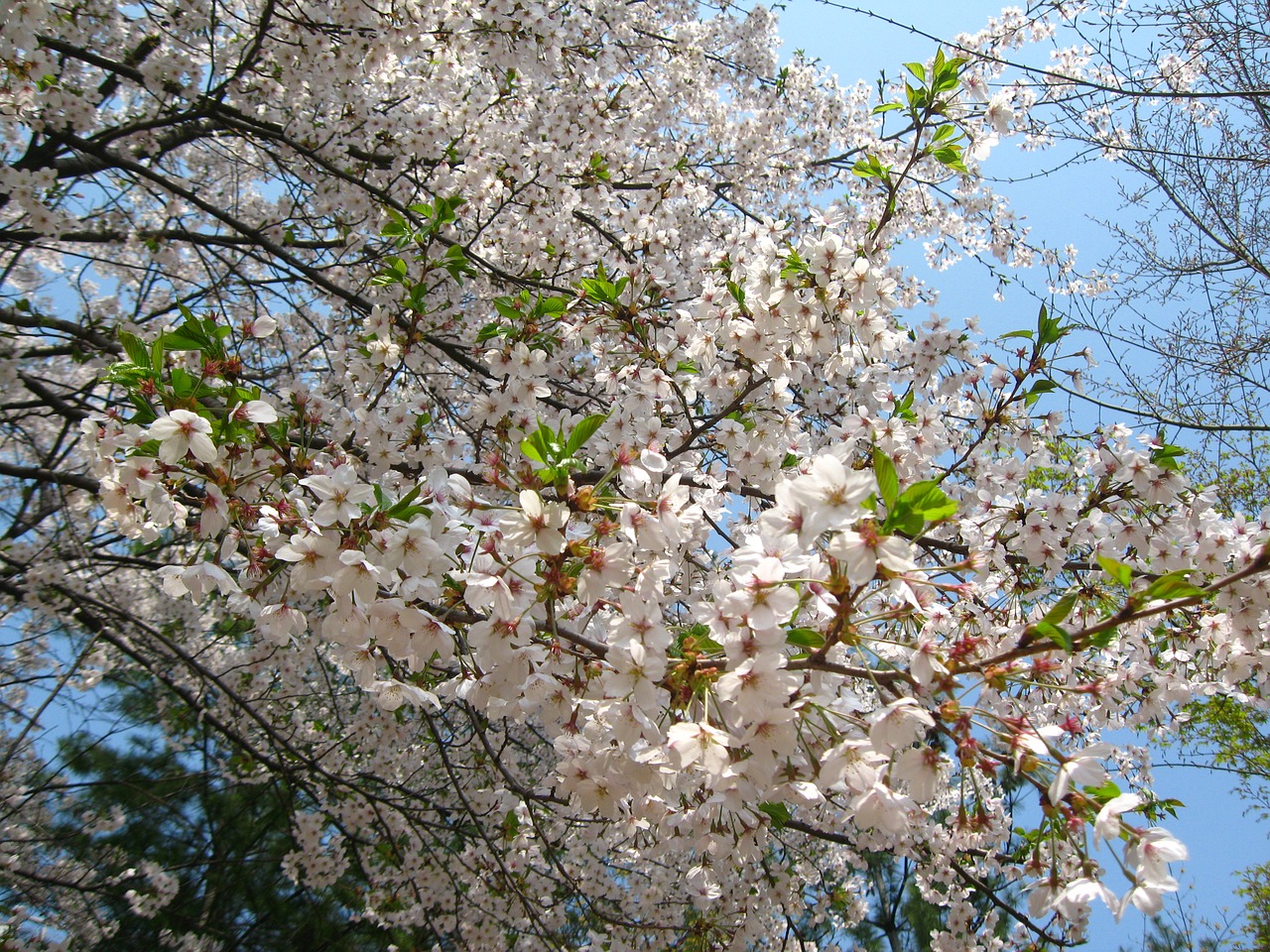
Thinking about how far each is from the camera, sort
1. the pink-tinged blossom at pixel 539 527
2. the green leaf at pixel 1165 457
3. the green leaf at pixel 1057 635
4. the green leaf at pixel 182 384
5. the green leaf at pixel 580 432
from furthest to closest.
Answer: the green leaf at pixel 1165 457, the green leaf at pixel 182 384, the green leaf at pixel 580 432, the pink-tinged blossom at pixel 539 527, the green leaf at pixel 1057 635

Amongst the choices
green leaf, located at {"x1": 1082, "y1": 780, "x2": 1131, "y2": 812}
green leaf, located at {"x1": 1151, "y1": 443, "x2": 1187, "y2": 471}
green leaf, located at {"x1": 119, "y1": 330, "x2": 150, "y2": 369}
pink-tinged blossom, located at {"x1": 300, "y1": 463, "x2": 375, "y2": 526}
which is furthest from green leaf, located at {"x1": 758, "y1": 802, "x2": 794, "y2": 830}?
Result: green leaf, located at {"x1": 119, "y1": 330, "x2": 150, "y2": 369}

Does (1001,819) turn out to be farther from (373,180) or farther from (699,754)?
(373,180)

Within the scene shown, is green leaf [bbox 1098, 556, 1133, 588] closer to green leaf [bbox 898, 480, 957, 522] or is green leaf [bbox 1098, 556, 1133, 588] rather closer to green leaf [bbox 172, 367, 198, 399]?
green leaf [bbox 898, 480, 957, 522]

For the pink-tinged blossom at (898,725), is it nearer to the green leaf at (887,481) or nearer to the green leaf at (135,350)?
the green leaf at (887,481)

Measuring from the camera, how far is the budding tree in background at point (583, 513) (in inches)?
53.0

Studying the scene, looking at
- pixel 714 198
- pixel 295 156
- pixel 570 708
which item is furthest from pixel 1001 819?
pixel 295 156

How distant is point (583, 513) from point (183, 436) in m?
0.95

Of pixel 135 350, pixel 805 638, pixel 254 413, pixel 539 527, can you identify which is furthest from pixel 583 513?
pixel 135 350

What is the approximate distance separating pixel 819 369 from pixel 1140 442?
1586 millimetres

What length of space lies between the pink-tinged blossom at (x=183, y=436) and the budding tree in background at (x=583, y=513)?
1cm

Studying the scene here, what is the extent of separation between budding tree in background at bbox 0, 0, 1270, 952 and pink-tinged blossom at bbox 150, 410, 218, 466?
0.01 m

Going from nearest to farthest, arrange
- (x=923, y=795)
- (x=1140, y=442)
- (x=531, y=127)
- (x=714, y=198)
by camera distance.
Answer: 1. (x=923, y=795)
2. (x=1140, y=442)
3. (x=531, y=127)
4. (x=714, y=198)

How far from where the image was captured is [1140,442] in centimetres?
246

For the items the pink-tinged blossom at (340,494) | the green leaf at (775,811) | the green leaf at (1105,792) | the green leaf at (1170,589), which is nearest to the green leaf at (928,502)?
the green leaf at (1170,589)
